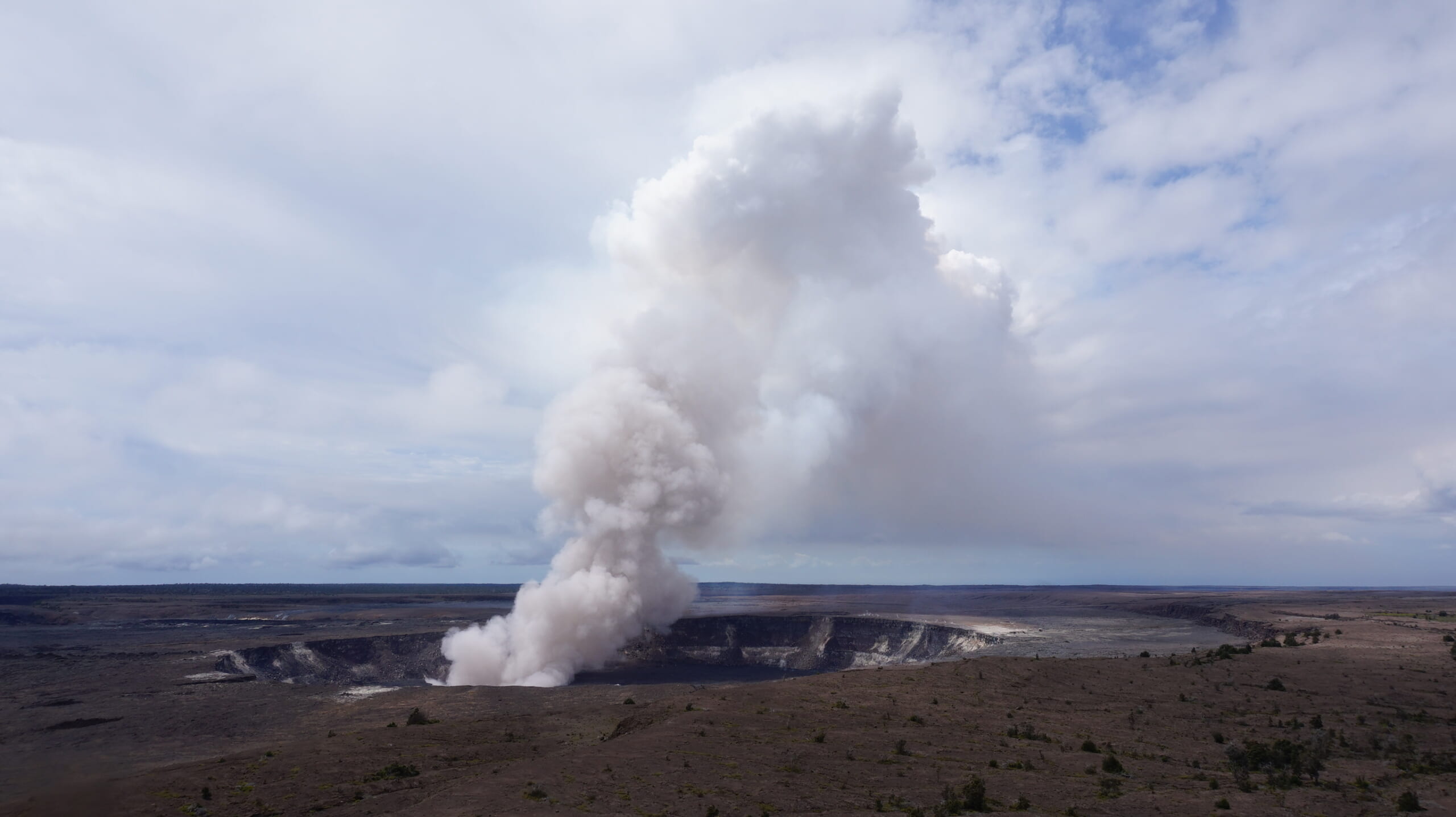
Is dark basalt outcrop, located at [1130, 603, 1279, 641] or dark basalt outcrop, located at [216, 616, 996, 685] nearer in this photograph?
dark basalt outcrop, located at [216, 616, 996, 685]

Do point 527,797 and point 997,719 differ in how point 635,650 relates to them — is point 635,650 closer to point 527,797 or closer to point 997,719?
point 997,719

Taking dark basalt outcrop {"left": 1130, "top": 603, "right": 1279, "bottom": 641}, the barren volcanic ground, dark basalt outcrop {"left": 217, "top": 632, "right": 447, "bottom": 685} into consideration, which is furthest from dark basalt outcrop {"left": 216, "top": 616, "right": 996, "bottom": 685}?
dark basalt outcrop {"left": 1130, "top": 603, "right": 1279, "bottom": 641}

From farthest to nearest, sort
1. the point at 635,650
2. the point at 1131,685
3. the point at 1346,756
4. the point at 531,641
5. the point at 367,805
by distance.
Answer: the point at 635,650
the point at 531,641
the point at 1131,685
the point at 1346,756
the point at 367,805

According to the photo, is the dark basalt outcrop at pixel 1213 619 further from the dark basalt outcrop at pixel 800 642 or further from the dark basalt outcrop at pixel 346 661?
the dark basalt outcrop at pixel 346 661

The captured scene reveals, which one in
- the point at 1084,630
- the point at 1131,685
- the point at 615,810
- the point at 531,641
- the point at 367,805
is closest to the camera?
the point at 615,810

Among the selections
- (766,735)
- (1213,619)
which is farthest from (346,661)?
(1213,619)


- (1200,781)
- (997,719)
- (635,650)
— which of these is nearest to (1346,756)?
(1200,781)

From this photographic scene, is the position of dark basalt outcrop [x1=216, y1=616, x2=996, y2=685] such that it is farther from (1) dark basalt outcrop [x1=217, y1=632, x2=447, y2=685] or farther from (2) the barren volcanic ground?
(2) the barren volcanic ground
